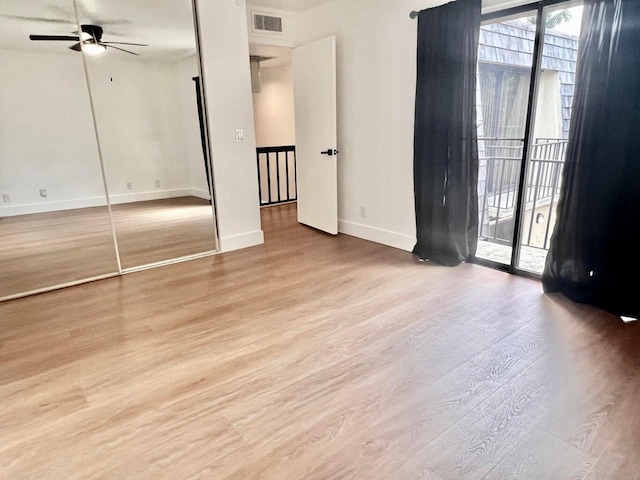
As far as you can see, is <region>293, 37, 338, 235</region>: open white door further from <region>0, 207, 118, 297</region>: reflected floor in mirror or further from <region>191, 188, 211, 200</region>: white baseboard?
<region>0, 207, 118, 297</region>: reflected floor in mirror

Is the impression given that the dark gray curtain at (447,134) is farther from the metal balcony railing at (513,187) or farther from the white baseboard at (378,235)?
the metal balcony railing at (513,187)

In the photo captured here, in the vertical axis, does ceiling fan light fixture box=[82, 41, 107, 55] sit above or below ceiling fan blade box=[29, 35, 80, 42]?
below

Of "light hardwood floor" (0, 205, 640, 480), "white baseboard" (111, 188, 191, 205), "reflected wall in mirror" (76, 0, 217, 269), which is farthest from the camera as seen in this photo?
"white baseboard" (111, 188, 191, 205)

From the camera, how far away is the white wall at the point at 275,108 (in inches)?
294

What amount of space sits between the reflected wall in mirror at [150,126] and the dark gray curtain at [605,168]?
10.4ft

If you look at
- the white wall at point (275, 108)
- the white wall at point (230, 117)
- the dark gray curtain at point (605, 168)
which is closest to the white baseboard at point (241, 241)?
the white wall at point (230, 117)

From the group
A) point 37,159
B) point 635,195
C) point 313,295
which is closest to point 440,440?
point 313,295

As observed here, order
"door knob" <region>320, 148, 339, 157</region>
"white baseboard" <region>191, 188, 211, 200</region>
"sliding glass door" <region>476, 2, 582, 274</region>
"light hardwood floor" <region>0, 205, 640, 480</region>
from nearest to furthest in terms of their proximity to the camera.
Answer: "light hardwood floor" <region>0, 205, 640, 480</region>
"sliding glass door" <region>476, 2, 582, 274</region>
"white baseboard" <region>191, 188, 211, 200</region>
"door knob" <region>320, 148, 339, 157</region>

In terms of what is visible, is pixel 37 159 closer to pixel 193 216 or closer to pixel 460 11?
pixel 193 216

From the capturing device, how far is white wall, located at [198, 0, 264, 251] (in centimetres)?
367

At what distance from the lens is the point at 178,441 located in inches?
62.5

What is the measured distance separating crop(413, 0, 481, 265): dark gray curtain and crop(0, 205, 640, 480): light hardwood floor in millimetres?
486

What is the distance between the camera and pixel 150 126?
360 centimetres

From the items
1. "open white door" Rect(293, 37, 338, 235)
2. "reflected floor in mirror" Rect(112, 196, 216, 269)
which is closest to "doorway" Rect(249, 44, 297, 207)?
"open white door" Rect(293, 37, 338, 235)
